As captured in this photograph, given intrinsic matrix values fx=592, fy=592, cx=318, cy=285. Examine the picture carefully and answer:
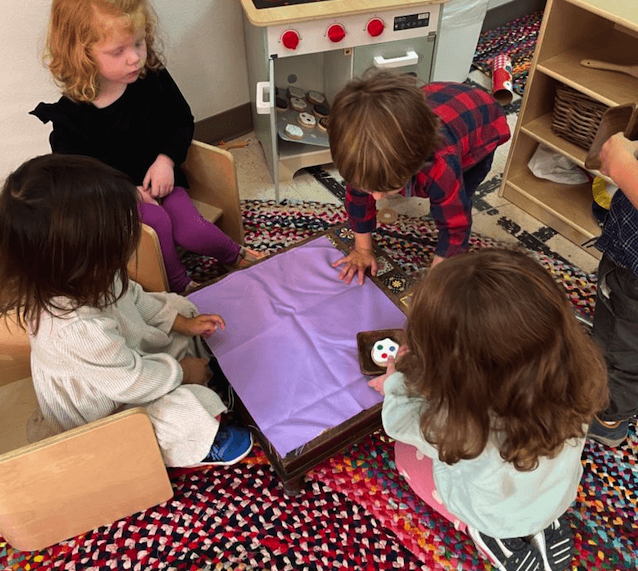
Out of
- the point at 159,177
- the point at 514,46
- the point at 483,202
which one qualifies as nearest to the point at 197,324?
the point at 159,177

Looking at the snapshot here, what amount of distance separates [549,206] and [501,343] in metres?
1.01

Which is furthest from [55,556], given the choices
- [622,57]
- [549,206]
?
[622,57]

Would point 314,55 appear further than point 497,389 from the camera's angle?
Yes

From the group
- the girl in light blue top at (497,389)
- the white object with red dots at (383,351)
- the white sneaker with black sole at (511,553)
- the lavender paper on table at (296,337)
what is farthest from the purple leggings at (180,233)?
the white sneaker with black sole at (511,553)

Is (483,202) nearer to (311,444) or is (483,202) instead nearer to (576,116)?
(576,116)

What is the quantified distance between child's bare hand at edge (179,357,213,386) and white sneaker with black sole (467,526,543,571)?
21.6 inches

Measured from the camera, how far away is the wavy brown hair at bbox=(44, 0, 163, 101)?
3.71ft

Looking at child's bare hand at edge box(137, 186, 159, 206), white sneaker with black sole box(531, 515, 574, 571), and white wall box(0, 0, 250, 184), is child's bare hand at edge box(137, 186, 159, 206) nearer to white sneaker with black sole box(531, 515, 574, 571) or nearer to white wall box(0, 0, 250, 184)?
white wall box(0, 0, 250, 184)

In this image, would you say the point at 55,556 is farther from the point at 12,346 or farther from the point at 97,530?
the point at 12,346

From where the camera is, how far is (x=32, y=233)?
30.2 inches

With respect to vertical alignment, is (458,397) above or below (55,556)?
above

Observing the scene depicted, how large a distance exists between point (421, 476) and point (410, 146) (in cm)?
56

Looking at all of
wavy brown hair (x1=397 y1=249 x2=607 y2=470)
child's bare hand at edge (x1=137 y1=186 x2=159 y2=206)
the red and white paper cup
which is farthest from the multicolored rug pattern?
wavy brown hair (x1=397 y1=249 x2=607 y2=470)

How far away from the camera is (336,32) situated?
1.36 meters
